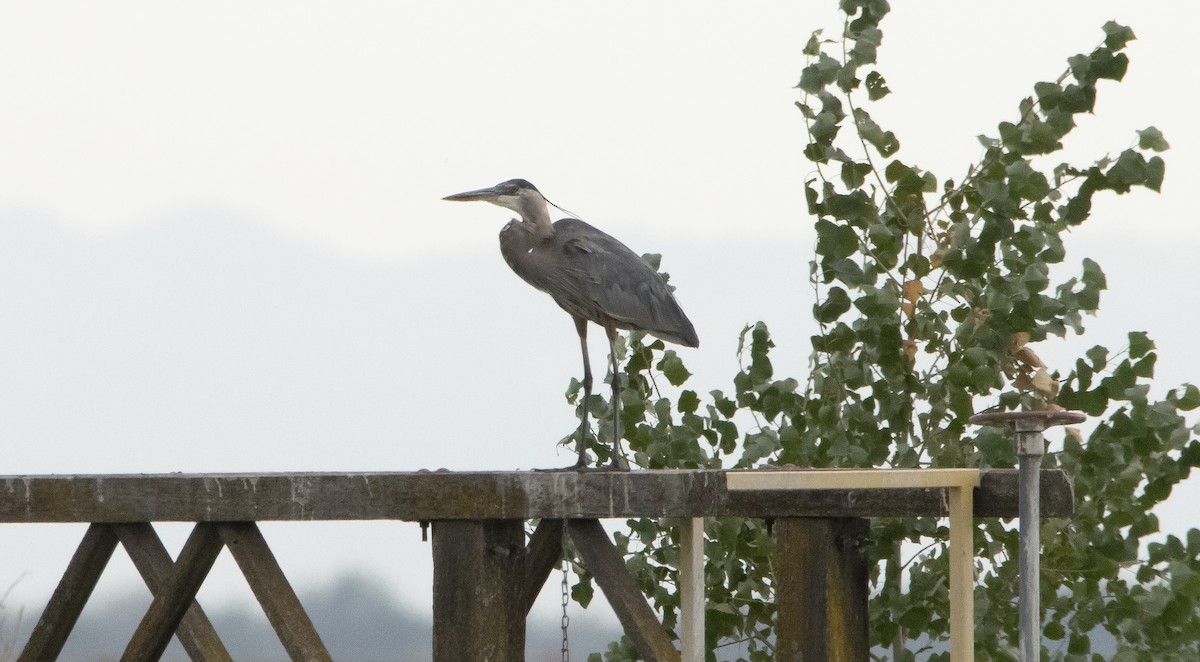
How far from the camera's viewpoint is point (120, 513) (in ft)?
12.9

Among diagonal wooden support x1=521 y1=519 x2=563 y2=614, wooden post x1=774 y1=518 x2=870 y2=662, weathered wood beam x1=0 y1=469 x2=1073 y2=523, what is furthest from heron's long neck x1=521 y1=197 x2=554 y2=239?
weathered wood beam x1=0 y1=469 x2=1073 y2=523

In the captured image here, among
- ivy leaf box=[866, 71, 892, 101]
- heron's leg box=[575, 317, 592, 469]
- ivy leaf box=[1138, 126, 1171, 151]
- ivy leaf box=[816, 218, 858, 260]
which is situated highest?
ivy leaf box=[866, 71, 892, 101]

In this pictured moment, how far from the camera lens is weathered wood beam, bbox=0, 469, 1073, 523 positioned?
3.74 metres

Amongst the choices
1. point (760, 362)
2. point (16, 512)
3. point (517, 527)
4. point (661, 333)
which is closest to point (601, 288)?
point (661, 333)

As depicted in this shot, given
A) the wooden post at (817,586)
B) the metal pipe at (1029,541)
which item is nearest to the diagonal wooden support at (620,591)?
the wooden post at (817,586)

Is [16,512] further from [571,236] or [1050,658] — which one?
[1050,658]

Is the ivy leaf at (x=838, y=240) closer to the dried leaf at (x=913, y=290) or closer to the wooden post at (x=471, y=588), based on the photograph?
the dried leaf at (x=913, y=290)

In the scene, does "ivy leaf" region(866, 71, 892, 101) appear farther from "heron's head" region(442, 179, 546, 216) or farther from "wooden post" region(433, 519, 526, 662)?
"wooden post" region(433, 519, 526, 662)

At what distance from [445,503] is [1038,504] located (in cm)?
175

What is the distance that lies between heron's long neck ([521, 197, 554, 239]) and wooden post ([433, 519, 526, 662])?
237 cm

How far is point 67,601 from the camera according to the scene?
4.22m

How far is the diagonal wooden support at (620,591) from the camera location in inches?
155

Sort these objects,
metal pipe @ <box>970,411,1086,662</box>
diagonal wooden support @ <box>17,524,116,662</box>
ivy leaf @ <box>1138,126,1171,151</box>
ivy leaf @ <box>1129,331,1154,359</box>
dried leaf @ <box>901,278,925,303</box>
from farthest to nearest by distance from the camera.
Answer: dried leaf @ <box>901,278,925,303</box>, ivy leaf @ <box>1138,126,1171,151</box>, ivy leaf @ <box>1129,331,1154,359</box>, diagonal wooden support @ <box>17,524,116,662</box>, metal pipe @ <box>970,411,1086,662</box>

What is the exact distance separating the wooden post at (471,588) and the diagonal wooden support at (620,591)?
0.24m
